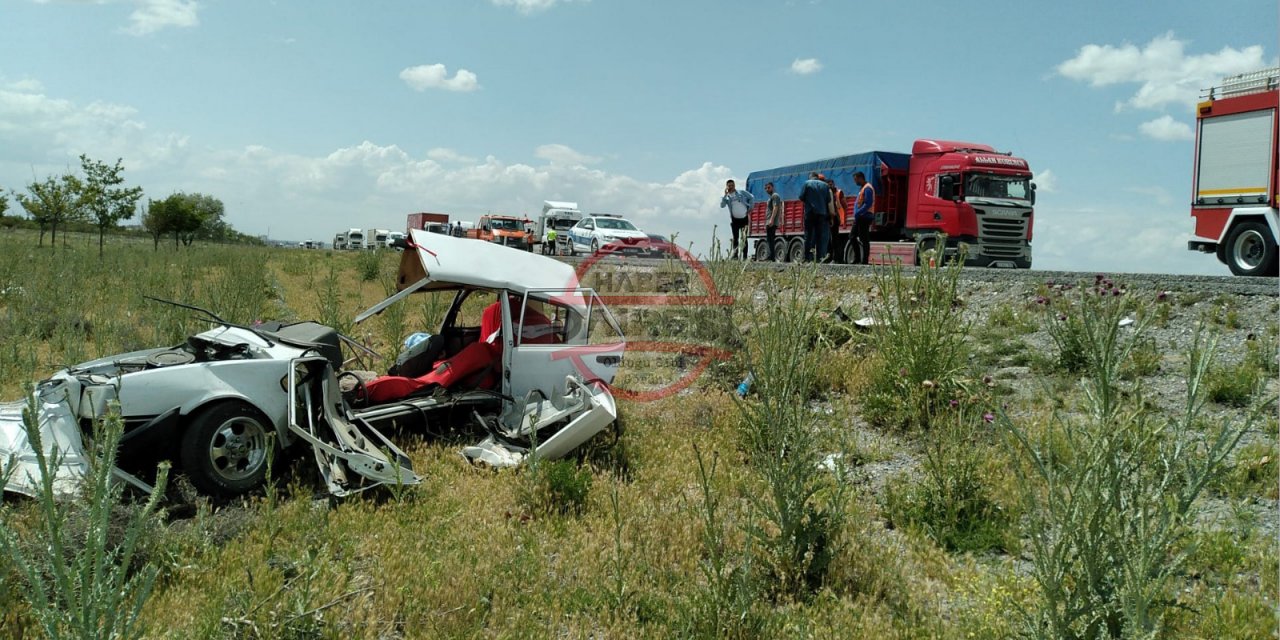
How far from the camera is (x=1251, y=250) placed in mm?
13422

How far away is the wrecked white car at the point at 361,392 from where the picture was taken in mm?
4836

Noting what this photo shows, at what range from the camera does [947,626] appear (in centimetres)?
389

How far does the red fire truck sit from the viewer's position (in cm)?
1318

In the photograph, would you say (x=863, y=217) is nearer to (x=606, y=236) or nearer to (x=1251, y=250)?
(x=1251, y=250)

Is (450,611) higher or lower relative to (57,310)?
lower

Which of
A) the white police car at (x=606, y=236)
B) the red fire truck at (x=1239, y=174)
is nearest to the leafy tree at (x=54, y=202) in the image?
the white police car at (x=606, y=236)

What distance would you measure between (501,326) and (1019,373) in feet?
16.3

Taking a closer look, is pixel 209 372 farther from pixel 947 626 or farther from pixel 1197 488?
pixel 1197 488

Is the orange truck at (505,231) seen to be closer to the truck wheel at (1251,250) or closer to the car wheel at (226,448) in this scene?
the truck wheel at (1251,250)

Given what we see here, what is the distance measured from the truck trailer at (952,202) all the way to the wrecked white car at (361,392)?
1184 cm

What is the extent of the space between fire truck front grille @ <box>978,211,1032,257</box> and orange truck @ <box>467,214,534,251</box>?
80.1ft

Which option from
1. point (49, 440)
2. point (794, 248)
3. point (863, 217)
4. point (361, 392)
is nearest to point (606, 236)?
point (794, 248)

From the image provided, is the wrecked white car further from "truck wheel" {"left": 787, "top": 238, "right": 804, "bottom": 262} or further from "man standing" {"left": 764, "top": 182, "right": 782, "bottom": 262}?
"truck wheel" {"left": 787, "top": 238, "right": 804, "bottom": 262}

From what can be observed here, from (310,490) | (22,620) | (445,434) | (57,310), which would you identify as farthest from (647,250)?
(22,620)
